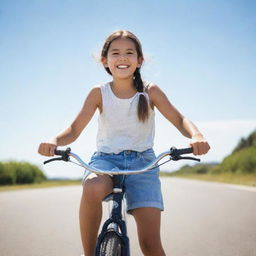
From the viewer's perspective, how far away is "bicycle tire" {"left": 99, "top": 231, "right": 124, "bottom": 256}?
2.31m

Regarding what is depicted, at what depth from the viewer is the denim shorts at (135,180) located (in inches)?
111

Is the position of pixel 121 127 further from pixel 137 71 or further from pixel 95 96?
pixel 137 71

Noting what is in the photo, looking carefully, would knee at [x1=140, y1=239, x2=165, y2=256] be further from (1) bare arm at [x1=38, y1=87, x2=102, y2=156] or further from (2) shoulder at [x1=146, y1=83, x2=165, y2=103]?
(2) shoulder at [x1=146, y1=83, x2=165, y2=103]

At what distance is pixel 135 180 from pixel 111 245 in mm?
631

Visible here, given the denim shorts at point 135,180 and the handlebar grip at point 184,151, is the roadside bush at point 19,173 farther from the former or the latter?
the handlebar grip at point 184,151

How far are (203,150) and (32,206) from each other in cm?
701

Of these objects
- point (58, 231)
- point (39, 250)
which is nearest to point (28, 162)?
point (58, 231)

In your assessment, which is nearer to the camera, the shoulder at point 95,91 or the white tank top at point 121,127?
the white tank top at point 121,127

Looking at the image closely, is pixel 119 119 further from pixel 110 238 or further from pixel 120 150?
pixel 110 238

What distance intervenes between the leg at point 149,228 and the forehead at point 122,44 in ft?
4.51

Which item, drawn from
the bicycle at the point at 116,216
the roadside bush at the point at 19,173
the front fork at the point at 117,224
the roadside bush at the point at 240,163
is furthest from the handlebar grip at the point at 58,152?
the roadside bush at the point at 240,163

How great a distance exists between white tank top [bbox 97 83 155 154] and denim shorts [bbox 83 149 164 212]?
8cm

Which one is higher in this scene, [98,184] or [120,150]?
[120,150]

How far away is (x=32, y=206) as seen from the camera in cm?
890
